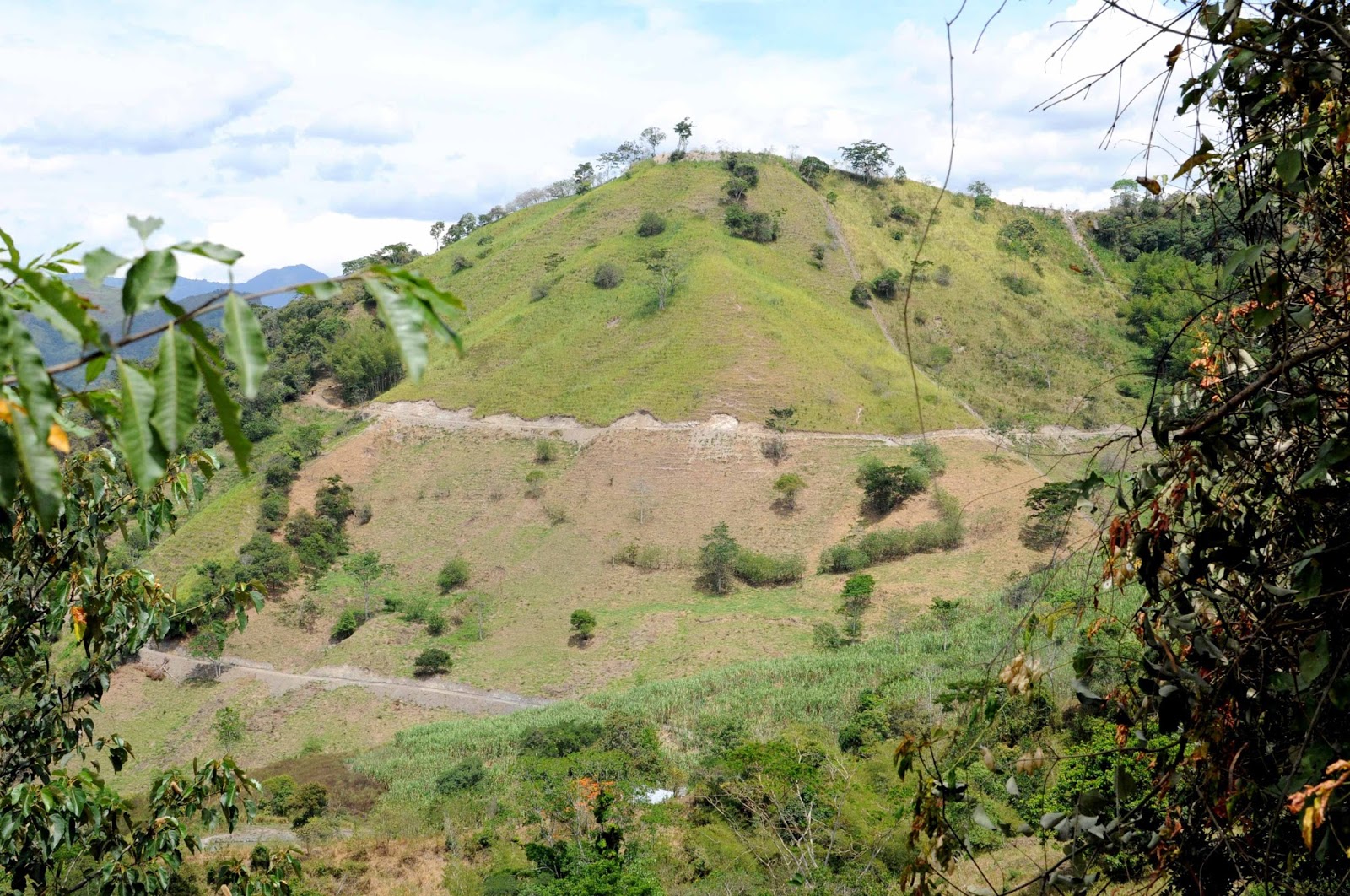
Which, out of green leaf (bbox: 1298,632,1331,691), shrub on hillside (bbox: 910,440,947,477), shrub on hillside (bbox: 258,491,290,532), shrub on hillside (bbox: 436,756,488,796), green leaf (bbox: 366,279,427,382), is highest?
green leaf (bbox: 366,279,427,382)

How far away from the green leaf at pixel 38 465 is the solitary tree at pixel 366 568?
39287mm

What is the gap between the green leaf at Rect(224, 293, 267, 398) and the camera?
128 cm

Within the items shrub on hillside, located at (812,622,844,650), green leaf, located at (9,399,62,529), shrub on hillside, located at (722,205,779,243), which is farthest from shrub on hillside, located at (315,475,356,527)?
green leaf, located at (9,399,62,529)

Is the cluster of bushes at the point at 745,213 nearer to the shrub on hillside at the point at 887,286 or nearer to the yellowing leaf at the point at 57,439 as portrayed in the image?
the shrub on hillside at the point at 887,286

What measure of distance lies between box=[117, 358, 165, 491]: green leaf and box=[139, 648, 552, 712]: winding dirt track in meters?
30.3

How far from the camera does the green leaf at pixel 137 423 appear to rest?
129cm

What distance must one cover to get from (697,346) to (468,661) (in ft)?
70.6

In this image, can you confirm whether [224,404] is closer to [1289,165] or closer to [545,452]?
[1289,165]

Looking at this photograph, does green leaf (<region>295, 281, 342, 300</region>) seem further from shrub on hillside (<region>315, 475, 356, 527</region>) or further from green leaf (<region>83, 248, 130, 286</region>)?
shrub on hillside (<region>315, 475, 356, 527</region>)

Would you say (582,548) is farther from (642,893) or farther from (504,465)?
(642,893)

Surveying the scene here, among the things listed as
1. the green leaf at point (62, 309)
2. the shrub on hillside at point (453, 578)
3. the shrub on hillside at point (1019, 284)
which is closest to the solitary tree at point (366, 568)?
the shrub on hillside at point (453, 578)

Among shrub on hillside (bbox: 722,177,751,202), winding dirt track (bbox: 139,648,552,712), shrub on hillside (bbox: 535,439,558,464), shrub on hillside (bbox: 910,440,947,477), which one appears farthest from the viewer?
shrub on hillside (bbox: 722,177,751,202)

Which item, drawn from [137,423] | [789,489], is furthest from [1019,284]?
[137,423]

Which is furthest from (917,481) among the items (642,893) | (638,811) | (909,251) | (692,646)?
(909,251)
